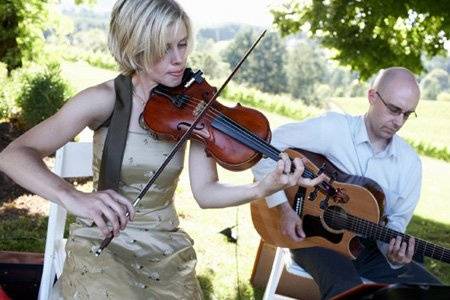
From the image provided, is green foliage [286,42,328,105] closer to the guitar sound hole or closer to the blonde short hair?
the guitar sound hole

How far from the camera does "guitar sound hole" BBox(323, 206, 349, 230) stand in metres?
2.61

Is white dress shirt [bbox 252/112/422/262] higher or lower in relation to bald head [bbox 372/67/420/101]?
lower

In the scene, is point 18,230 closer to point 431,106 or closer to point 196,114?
point 196,114

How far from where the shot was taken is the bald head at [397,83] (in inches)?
107

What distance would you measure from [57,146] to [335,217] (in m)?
1.28

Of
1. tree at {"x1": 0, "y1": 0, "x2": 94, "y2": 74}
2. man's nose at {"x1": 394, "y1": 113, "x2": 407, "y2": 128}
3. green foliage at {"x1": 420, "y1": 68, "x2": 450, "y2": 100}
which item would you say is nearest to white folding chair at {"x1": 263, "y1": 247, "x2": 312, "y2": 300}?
man's nose at {"x1": 394, "y1": 113, "x2": 407, "y2": 128}

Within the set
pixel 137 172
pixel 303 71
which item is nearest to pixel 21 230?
pixel 137 172

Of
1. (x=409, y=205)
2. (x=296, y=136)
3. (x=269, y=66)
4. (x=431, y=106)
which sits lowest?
(x=269, y=66)

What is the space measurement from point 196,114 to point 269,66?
5329cm

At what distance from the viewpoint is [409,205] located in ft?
9.25

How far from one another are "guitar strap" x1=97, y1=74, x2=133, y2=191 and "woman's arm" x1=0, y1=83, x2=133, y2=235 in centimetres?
3

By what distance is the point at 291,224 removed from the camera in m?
2.67

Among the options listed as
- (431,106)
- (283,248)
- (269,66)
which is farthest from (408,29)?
(269,66)

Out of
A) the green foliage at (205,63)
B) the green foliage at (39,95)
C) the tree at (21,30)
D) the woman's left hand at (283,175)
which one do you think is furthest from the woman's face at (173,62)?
the tree at (21,30)
